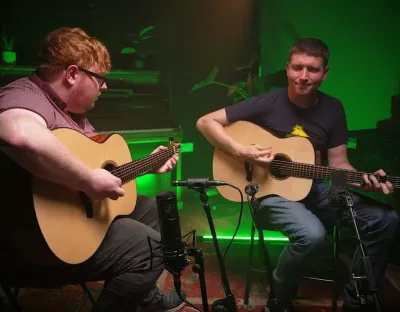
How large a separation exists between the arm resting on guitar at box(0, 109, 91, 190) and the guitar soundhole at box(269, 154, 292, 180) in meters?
1.32

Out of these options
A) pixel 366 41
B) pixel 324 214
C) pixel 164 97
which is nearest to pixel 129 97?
pixel 164 97

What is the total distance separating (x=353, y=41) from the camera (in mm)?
3973

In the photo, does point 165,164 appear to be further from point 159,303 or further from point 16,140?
point 16,140

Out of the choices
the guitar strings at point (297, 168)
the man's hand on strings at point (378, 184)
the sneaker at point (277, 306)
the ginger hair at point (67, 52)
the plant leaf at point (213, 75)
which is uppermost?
the ginger hair at point (67, 52)

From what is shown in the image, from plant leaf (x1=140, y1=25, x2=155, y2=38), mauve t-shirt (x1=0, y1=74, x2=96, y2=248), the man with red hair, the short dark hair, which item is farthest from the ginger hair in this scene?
plant leaf (x1=140, y1=25, x2=155, y2=38)

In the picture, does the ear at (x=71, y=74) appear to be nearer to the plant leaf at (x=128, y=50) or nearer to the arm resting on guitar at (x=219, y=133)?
the arm resting on guitar at (x=219, y=133)

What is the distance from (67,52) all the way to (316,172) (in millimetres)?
1579

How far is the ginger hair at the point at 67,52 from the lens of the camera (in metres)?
1.65

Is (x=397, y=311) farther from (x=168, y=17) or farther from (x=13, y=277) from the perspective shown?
(x=168, y=17)

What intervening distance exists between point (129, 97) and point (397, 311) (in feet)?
9.33

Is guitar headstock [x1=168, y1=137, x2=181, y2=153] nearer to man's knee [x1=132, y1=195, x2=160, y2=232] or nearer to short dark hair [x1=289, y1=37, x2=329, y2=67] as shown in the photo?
man's knee [x1=132, y1=195, x2=160, y2=232]

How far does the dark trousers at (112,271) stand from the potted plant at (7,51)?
231 cm

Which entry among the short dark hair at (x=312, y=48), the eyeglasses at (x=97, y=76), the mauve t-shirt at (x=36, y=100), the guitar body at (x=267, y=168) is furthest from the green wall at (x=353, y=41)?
the mauve t-shirt at (x=36, y=100)

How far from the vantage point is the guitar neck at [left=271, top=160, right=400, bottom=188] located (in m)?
2.16
